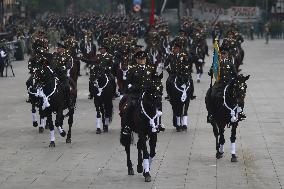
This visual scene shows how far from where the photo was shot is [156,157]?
18641 millimetres

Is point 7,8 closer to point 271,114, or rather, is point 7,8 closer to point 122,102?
point 271,114

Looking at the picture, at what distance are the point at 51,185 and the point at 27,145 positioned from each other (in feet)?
16.6

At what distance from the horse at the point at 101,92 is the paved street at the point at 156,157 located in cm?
38

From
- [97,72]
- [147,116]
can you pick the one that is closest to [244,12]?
[97,72]

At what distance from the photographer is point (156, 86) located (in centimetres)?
1591

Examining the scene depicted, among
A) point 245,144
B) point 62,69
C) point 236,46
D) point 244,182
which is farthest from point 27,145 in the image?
point 236,46

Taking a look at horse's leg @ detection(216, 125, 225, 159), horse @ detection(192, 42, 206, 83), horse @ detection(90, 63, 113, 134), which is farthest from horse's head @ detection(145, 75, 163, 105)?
horse @ detection(192, 42, 206, 83)

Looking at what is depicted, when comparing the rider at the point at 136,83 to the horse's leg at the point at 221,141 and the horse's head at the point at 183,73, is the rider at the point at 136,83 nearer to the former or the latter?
the horse's leg at the point at 221,141

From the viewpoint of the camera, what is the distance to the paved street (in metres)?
16.0

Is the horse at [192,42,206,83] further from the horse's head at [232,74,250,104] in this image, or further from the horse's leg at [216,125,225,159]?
the horse's head at [232,74,250,104]

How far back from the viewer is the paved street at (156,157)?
16000mm

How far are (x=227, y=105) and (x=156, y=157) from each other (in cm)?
186

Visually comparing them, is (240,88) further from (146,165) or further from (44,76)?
(44,76)

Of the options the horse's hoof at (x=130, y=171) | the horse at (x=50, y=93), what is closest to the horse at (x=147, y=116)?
the horse's hoof at (x=130, y=171)
